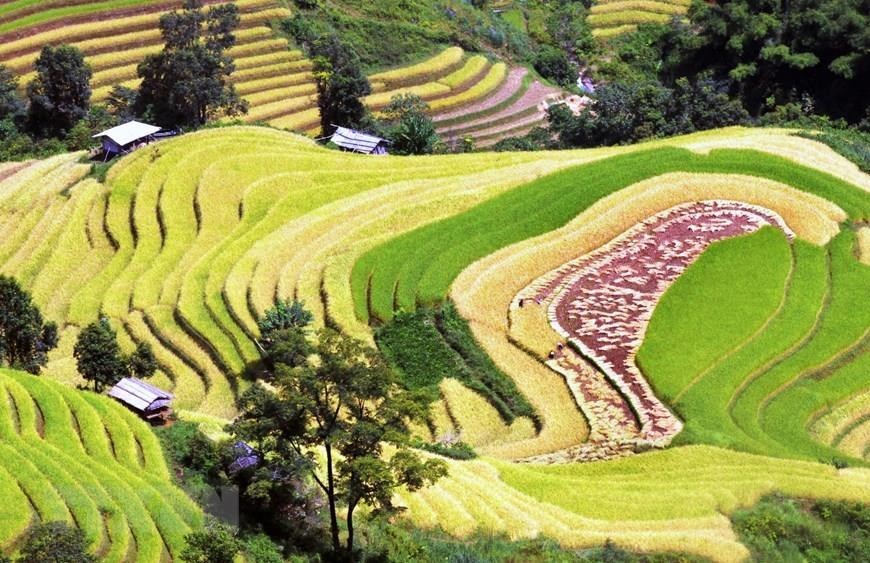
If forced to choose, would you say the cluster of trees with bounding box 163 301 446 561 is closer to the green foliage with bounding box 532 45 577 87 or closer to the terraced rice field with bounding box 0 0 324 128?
the terraced rice field with bounding box 0 0 324 128

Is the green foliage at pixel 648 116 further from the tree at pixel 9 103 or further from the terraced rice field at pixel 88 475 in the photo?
the terraced rice field at pixel 88 475

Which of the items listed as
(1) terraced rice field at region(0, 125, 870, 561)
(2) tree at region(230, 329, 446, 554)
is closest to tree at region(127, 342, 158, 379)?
(1) terraced rice field at region(0, 125, 870, 561)

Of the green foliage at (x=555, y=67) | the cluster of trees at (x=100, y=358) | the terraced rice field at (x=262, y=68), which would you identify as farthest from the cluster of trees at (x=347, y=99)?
the cluster of trees at (x=100, y=358)

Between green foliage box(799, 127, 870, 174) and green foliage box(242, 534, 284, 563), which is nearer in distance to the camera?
green foliage box(242, 534, 284, 563)

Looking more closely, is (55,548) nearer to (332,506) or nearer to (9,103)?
(332,506)

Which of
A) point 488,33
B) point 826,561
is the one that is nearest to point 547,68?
point 488,33

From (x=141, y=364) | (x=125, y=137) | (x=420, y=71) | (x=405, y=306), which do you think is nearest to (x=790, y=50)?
(x=420, y=71)
